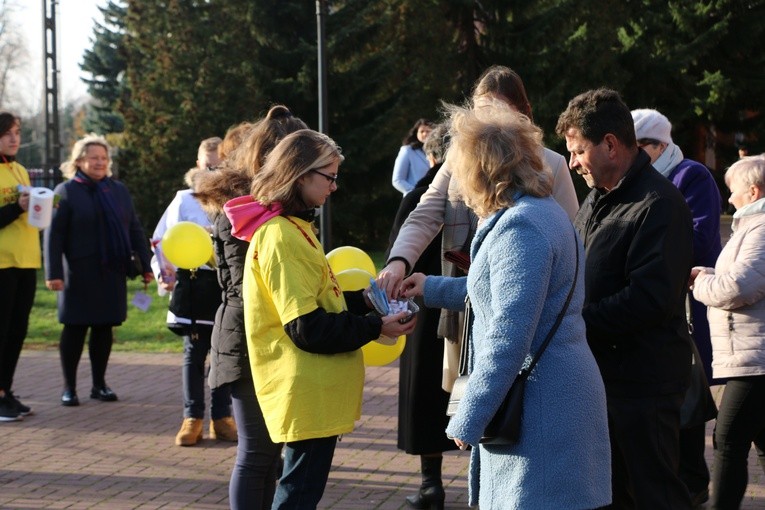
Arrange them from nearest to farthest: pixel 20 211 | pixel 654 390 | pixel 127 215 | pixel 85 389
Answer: pixel 654 390 < pixel 20 211 < pixel 127 215 < pixel 85 389

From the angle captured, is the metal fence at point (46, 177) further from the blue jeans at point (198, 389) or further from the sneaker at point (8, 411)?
the blue jeans at point (198, 389)

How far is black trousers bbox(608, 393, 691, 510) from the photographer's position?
3.89 metres

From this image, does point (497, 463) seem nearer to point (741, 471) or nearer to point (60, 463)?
point (741, 471)

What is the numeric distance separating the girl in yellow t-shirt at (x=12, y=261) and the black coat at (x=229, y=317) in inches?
139

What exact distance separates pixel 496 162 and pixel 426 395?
2.55 metres

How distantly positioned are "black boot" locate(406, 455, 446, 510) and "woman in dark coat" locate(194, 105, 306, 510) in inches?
43.1

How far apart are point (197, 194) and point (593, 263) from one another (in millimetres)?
1911

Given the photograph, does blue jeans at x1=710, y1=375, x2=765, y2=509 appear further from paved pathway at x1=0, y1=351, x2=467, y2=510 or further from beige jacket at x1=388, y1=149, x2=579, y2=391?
paved pathway at x1=0, y1=351, x2=467, y2=510

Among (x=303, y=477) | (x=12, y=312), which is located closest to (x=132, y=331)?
(x=12, y=312)

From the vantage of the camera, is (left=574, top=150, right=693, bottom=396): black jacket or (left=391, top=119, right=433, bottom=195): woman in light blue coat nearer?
(left=574, top=150, right=693, bottom=396): black jacket

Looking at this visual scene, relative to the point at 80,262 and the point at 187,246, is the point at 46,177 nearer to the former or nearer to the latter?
the point at 80,262

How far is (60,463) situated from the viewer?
265 inches

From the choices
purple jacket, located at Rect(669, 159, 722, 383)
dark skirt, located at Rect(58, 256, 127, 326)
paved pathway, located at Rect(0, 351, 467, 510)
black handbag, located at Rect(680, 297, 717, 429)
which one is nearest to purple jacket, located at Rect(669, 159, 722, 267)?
purple jacket, located at Rect(669, 159, 722, 383)

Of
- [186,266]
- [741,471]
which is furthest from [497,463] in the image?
[186,266]
